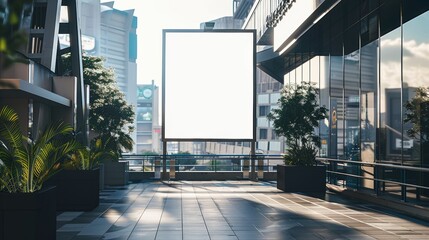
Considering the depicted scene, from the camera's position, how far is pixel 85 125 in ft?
67.2

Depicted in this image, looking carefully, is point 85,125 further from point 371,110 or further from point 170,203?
point 371,110

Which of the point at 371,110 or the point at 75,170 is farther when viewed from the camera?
the point at 371,110

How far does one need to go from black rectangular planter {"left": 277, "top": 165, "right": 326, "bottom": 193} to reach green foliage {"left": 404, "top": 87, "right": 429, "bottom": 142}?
604cm

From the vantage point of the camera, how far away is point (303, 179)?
20.8 meters

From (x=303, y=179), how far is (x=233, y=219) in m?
8.36

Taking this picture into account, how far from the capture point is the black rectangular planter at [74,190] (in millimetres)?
14406

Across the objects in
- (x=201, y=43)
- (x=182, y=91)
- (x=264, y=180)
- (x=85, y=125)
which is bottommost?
(x=264, y=180)

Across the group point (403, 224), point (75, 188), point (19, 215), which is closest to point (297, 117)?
point (75, 188)

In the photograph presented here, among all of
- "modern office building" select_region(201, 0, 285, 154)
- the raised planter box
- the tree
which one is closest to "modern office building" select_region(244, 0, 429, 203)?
the tree

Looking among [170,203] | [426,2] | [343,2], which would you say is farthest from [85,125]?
[426,2]

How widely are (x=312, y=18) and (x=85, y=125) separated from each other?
9.09 meters

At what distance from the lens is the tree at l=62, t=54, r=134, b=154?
952 inches

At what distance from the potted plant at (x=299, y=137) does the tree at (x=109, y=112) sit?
20.3 feet

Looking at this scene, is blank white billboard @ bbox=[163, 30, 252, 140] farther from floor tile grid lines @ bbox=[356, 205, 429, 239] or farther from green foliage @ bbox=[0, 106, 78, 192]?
green foliage @ bbox=[0, 106, 78, 192]
